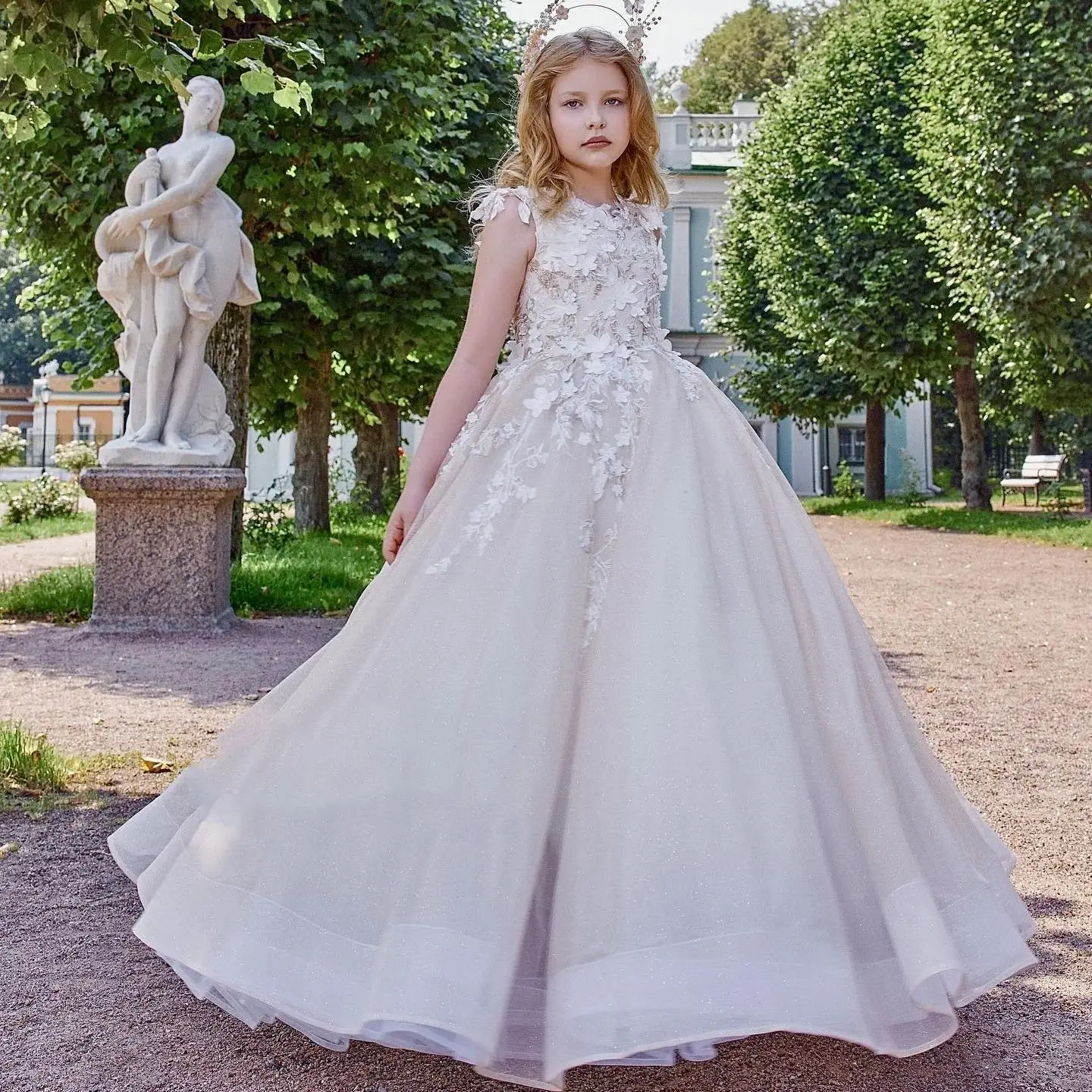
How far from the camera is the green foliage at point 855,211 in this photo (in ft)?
70.9

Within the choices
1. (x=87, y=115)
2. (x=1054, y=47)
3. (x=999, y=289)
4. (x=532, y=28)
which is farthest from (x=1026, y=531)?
(x=532, y=28)

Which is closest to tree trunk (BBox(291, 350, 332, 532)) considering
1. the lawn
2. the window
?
the lawn

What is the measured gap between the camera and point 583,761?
2266 millimetres

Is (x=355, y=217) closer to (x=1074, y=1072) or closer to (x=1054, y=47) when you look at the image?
(x=1054, y=47)

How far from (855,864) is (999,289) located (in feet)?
50.7

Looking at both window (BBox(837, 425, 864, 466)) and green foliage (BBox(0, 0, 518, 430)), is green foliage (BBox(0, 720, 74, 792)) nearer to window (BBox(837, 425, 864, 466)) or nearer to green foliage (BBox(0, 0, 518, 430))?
green foliage (BBox(0, 0, 518, 430))

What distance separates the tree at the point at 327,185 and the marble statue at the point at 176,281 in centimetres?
103

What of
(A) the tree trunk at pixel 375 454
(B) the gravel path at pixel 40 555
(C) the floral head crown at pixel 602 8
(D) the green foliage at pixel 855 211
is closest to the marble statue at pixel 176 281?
(B) the gravel path at pixel 40 555

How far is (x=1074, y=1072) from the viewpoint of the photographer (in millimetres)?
2275

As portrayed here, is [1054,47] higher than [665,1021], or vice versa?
[1054,47]

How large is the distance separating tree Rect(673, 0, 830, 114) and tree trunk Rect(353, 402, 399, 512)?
2164 cm

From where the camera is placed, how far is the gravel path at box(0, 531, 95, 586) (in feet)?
38.4

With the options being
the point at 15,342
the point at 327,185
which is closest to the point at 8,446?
the point at 327,185

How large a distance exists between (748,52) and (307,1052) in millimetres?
40375
